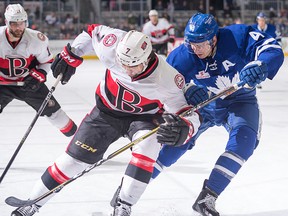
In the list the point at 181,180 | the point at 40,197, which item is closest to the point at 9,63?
the point at 181,180

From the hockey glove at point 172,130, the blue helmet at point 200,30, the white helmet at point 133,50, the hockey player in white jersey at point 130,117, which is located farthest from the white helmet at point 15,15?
the hockey glove at point 172,130

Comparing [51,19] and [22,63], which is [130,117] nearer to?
[22,63]

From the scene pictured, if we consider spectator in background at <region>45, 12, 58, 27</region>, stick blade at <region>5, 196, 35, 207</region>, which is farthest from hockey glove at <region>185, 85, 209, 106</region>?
spectator in background at <region>45, 12, 58, 27</region>

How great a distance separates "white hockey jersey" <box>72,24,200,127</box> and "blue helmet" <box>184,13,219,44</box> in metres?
0.23

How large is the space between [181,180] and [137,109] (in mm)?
1111

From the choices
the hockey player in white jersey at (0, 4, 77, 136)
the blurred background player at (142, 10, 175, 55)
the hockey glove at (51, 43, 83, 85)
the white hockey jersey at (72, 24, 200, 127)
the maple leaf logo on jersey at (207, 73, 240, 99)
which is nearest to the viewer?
the white hockey jersey at (72, 24, 200, 127)

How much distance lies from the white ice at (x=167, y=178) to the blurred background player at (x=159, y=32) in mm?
5595

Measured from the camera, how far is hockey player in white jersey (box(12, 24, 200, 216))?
2.94m

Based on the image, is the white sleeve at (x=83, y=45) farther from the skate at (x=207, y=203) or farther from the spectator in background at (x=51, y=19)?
the spectator in background at (x=51, y=19)

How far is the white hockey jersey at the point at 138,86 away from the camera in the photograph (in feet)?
9.89

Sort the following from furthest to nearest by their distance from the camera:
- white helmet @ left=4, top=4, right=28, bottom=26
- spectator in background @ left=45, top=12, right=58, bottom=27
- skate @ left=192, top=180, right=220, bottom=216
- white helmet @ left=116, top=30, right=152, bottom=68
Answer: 1. spectator in background @ left=45, top=12, right=58, bottom=27
2. white helmet @ left=4, top=4, right=28, bottom=26
3. skate @ left=192, top=180, right=220, bottom=216
4. white helmet @ left=116, top=30, right=152, bottom=68

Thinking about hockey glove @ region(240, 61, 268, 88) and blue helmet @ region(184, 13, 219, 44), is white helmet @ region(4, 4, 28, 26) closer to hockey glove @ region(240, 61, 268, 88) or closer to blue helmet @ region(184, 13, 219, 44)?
blue helmet @ region(184, 13, 219, 44)

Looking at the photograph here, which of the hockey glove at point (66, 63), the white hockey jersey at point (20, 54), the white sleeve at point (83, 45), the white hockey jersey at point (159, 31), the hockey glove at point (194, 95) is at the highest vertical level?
the white sleeve at point (83, 45)

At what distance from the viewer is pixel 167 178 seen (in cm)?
416
